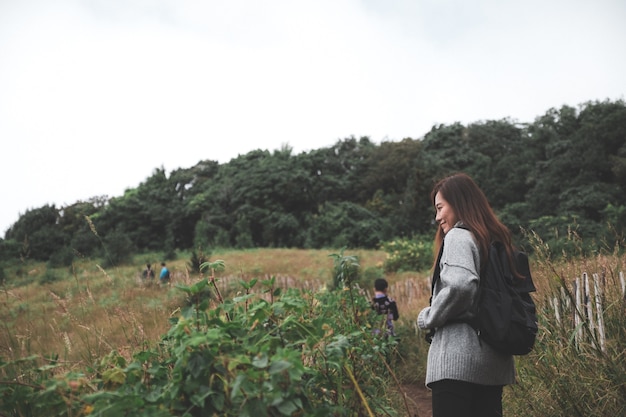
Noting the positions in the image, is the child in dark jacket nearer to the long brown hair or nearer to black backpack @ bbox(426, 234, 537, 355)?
the long brown hair

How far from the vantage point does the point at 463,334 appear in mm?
1871

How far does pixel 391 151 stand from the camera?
4009 centimetres

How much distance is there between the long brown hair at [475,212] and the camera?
77.5 inches

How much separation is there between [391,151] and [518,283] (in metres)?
39.0

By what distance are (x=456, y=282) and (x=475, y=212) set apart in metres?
0.41

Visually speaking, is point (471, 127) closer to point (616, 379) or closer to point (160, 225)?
point (160, 225)

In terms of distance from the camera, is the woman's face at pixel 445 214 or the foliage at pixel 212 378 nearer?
Result: the foliage at pixel 212 378

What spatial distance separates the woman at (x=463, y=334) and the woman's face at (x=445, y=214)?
0.07 m

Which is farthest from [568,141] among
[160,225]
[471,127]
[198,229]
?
[160,225]

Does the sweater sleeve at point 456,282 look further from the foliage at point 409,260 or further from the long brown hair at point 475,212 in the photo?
the foliage at point 409,260

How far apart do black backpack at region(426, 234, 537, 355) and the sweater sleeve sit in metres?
0.06

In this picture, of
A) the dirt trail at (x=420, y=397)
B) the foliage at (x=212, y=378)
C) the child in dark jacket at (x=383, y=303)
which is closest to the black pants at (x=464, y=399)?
the foliage at (x=212, y=378)

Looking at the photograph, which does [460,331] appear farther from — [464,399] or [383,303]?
[383,303]

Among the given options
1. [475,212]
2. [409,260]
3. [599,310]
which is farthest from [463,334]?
[409,260]
